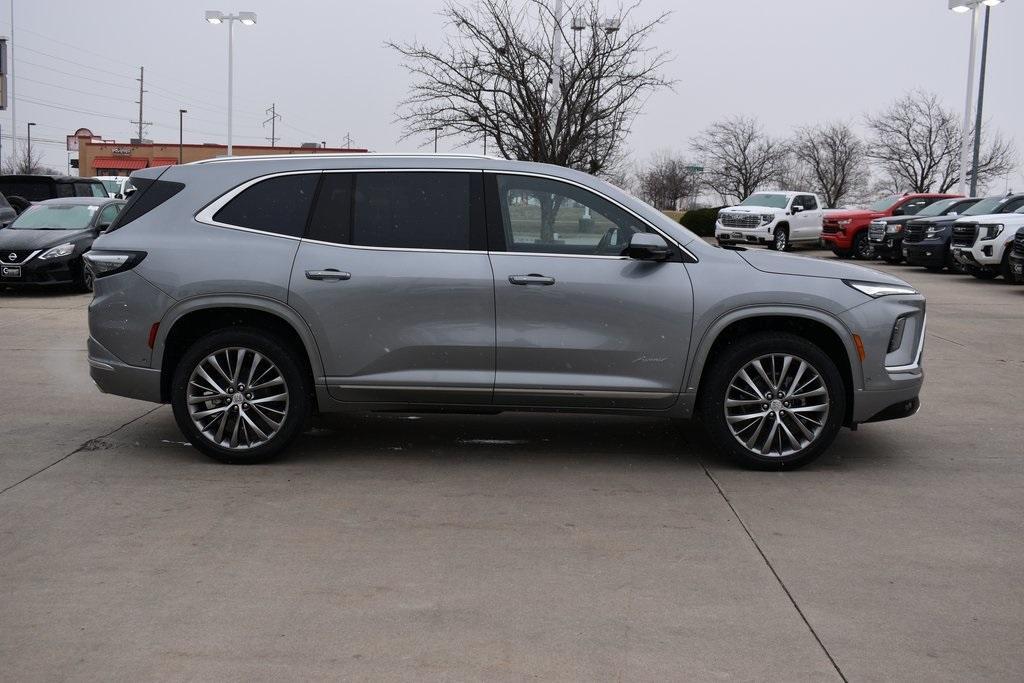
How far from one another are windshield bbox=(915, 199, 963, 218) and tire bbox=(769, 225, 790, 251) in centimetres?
459

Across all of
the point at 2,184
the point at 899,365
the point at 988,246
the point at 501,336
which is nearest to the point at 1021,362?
the point at 899,365

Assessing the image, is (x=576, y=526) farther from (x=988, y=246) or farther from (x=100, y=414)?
(x=988, y=246)

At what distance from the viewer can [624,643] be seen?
12.4 feet

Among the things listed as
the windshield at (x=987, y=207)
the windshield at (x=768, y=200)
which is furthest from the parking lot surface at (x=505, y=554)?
the windshield at (x=768, y=200)

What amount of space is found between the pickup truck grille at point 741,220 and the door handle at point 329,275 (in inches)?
1058

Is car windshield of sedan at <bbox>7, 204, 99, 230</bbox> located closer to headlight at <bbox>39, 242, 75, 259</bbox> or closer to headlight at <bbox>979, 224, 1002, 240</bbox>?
headlight at <bbox>39, 242, 75, 259</bbox>

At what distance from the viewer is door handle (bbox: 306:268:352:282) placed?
6.13 meters

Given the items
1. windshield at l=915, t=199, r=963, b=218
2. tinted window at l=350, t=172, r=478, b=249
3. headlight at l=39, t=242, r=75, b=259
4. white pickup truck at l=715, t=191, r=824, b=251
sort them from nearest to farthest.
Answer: tinted window at l=350, t=172, r=478, b=249 → headlight at l=39, t=242, r=75, b=259 → windshield at l=915, t=199, r=963, b=218 → white pickup truck at l=715, t=191, r=824, b=251

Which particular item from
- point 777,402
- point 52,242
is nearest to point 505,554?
point 777,402

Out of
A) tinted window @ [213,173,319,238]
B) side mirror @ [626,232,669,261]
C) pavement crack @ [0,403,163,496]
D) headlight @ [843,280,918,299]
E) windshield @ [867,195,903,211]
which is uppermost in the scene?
windshield @ [867,195,903,211]

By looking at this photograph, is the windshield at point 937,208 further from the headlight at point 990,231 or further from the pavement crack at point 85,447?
the pavement crack at point 85,447

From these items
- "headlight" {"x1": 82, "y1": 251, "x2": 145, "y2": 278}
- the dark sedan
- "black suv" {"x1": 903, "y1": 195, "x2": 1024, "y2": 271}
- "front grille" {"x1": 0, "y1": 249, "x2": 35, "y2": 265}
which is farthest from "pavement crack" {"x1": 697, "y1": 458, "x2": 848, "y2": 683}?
"black suv" {"x1": 903, "y1": 195, "x2": 1024, "y2": 271}

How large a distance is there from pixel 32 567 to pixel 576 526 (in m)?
2.41

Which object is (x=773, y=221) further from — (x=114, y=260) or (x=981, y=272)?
(x=114, y=260)
